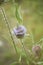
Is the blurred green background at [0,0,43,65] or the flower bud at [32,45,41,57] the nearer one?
the flower bud at [32,45,41,57]

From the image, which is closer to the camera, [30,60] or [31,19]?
[30,60]

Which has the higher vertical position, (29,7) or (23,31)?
(23,31)

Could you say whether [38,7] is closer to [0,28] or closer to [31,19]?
[31,19]

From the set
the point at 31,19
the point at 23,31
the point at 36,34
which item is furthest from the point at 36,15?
the point at 23,31

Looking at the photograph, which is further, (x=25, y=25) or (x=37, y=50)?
(x=25, y=25)

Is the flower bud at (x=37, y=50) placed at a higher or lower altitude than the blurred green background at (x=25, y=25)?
higher

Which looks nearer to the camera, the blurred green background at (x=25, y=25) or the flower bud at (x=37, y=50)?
the flower bud at (x=37, y=50)

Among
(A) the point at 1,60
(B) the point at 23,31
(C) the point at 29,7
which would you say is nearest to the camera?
(B) the point at 23,31

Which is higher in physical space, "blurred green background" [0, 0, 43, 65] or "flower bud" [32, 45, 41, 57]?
"flower bud" [32, 45, 41, 57]
